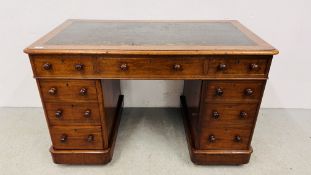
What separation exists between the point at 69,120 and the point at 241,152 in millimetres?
1055

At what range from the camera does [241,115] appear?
→ 1402mm

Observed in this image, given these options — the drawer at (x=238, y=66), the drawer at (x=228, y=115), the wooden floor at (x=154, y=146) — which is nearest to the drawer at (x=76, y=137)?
the wooden floor at (x=154, y=146)

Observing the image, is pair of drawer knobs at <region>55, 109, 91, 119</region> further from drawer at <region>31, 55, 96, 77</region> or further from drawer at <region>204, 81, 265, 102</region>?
drawer at <region>204, 81, 265, 102</region>

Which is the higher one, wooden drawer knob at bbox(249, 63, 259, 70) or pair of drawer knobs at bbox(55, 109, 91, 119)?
wooden drawer knob at bbox(249, 63, 259, 70)

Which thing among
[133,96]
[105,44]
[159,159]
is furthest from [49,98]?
[133,96]

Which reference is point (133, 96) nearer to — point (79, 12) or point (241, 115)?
point (79, 12)

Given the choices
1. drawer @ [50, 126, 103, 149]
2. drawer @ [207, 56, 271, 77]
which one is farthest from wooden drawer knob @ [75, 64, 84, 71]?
drawer @ [207, 56, 271, 77]

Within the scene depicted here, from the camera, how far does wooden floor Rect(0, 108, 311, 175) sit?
157 cm

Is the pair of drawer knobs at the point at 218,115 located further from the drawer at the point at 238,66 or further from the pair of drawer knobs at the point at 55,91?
the pair of drawer knobs at the point at 55,91

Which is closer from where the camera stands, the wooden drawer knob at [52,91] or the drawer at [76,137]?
the wooden drawer knob at [52,91]

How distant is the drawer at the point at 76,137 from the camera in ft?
4.78

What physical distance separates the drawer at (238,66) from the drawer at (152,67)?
66 mm

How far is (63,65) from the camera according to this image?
124 cm

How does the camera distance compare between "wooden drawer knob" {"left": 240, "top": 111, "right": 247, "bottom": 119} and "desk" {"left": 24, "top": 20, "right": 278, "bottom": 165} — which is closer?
"desk" {"left": 24, "top": 20, "right": 278, "bottom": 165}
